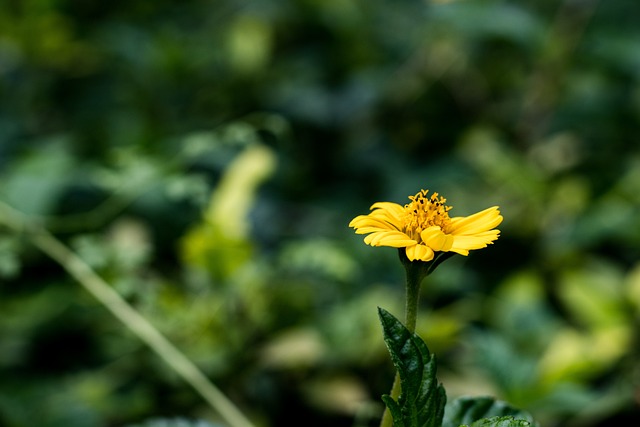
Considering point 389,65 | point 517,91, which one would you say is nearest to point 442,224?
point 517,91

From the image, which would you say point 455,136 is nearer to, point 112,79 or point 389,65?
point 389,65

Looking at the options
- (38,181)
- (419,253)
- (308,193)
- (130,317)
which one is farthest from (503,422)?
(308,193)

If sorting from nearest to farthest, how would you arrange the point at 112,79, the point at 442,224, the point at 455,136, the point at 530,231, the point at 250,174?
the point at 442,224 → the point at 250,174 → the point at 530,231 → the point at 455,136 → the point at 112,79

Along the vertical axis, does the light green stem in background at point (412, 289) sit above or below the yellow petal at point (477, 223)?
below

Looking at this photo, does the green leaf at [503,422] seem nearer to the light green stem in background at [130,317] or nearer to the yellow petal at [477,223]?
the yellow petal at [477,223]

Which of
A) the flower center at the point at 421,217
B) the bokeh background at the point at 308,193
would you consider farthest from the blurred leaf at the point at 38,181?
the flower center at the point at 421,217

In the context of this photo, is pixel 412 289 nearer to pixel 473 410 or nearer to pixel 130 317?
pixel 473 410
